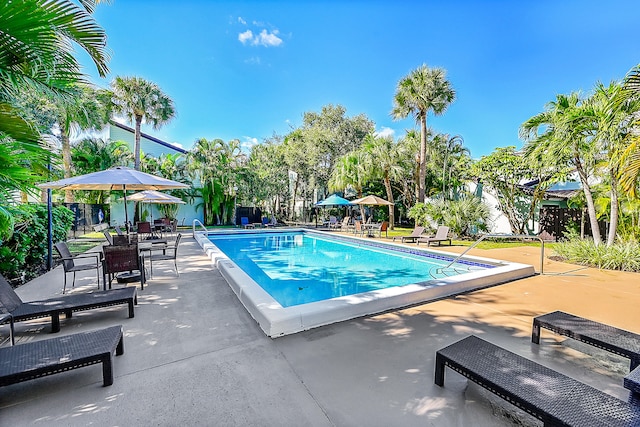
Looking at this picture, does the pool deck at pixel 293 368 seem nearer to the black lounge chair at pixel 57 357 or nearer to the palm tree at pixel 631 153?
the black lounge chair at pixel 57 357

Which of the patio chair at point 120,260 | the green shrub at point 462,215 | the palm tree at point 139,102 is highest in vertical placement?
the palm tree at point 139,102

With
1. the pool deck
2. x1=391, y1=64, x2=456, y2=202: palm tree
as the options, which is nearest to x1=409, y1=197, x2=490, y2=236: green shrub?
x1=391, y1=64, x2=456, y2=202: palm tree

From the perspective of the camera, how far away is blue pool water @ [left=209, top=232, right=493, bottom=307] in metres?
7.26

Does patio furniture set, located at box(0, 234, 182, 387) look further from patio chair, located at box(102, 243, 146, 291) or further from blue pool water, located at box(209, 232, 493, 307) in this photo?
blue pool water, located at box(209, 232, 493, 307)

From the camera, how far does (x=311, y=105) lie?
92.3 feet

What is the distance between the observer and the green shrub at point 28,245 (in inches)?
226

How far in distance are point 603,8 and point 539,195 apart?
8664 mm

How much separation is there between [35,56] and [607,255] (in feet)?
39.8

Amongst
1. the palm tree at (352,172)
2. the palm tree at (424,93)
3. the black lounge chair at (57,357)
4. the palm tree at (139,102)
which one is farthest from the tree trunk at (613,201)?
the palm tree at (139,102)

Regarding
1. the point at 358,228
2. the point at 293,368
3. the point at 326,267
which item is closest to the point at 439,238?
the point at 358,228

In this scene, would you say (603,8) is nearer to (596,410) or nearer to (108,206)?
(596,410)

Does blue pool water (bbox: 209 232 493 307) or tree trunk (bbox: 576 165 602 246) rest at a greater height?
tree trunk (bbox: 576 165 602 246)

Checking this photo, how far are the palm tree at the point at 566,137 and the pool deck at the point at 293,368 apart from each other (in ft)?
18.3

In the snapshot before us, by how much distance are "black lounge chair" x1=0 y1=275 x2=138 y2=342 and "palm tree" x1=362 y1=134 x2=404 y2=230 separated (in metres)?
17.6
